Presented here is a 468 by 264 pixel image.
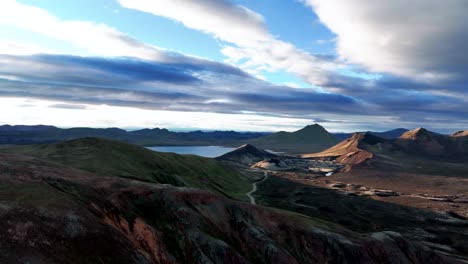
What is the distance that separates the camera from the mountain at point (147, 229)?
1853 inches

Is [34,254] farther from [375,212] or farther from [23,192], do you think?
[375,212]

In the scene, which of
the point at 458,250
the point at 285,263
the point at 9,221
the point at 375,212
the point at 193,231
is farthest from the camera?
the point at 375,212

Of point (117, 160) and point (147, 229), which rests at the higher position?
point (117, 160)

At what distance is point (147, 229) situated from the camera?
60.3 m

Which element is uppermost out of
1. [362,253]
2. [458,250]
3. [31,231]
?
[31,231]

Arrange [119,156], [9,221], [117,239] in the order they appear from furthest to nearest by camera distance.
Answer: [119,156] < [117,239] < [9,221]

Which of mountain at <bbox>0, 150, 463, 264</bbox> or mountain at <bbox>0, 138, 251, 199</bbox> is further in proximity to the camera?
mountain at <bbox>0, 138, 251, 199</bbox>

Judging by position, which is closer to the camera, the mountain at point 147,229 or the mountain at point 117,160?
the mountain at point 147,229

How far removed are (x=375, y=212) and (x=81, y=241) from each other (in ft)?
476

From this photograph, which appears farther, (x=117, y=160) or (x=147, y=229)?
(x=117, y=160)

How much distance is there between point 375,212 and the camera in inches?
6614

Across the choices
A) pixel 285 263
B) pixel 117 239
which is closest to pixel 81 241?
pixel 117 239

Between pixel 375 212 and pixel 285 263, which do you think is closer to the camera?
pixel 285 263

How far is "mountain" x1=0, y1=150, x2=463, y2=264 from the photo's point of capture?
1853 inches
